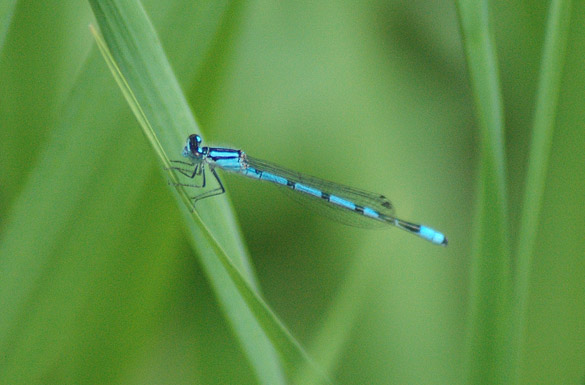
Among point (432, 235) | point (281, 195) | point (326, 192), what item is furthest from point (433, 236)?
point (281, 195)

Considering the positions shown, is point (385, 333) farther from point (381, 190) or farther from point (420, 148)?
point (420, 148)

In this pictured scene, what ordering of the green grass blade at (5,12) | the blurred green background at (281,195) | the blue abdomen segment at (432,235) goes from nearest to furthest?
the green grass blade at (5,12) < the blurred green background at (281,195) < the blue abdomen segment at (432,235)

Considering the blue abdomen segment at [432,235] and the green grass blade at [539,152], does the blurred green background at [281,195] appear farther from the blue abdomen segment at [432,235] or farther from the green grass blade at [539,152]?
the green grass blade at [539,152]

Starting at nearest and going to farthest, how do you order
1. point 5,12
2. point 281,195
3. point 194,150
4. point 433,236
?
1. point 5,12
2. point 194,150
3. point 433,236
4. point 281,195

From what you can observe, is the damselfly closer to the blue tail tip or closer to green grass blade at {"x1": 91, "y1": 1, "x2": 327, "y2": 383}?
the blue tail tip

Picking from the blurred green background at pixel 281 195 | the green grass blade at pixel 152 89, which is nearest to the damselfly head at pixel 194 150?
the blurred green background at pixel 281 195

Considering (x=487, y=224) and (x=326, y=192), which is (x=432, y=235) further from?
(x=487, y=224)

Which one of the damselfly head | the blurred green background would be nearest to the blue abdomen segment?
the blurred green background
